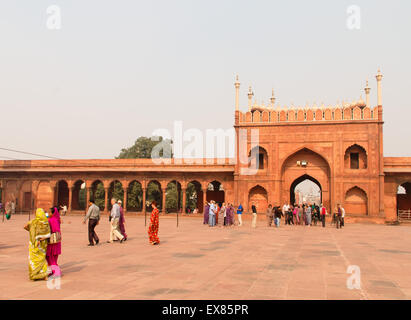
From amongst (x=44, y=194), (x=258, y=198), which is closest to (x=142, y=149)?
(x=44, y=194)

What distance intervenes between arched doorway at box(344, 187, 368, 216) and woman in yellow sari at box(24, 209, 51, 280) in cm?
2290

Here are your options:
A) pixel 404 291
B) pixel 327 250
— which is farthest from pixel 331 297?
pixel 327 250

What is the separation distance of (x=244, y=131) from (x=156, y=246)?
17942mm

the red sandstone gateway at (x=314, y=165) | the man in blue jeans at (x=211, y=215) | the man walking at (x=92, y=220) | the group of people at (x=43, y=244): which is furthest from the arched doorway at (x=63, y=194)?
the group of people at (x=43, y=244)

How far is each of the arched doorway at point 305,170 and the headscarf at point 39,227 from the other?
22062mm

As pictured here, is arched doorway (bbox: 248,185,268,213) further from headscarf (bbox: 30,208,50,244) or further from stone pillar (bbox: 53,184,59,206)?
headscarf (bbox: 30,208,50,244)

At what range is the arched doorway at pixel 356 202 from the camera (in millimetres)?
25508

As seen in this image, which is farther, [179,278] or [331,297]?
[179,278]

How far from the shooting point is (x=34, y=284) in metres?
5.82

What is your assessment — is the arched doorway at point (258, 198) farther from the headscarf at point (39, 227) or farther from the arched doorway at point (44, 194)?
the headscarf at point (39, 227)

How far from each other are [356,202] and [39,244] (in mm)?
23340

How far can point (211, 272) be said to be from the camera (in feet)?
22.6

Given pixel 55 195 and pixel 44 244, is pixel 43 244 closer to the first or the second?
pixel 44 244

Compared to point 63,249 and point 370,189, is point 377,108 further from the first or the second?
point 63,249
